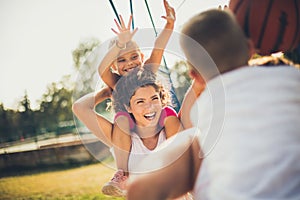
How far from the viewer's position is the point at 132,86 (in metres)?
2.33

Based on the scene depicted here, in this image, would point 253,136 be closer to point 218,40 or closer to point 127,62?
point 218,40

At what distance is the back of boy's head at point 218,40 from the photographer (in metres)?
1.17

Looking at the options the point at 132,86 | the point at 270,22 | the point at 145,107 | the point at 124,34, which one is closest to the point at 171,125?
the point at 145,107

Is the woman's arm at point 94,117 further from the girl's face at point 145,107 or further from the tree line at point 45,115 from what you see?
the tree line at point 45,115

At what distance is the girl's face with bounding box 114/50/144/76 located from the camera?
2447mm

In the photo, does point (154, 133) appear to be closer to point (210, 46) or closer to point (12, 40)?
point (210, 46)

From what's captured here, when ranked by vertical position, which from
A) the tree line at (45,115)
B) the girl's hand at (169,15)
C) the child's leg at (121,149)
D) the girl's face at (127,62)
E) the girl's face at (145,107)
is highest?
the girl's hand at (169,15)

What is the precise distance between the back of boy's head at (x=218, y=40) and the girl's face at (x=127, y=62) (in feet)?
4.07

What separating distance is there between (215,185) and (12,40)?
1066cm

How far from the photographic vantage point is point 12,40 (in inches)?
436

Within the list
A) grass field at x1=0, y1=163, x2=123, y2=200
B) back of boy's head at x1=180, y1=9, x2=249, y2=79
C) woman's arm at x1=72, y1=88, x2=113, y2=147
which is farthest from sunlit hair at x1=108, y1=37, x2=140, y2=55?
Answer: grass field at x1=0, y1=163, x2=123, y2=200

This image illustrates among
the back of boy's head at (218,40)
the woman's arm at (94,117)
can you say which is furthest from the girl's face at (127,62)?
the back of boy's head at (218,40)

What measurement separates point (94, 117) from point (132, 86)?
0.29 metres

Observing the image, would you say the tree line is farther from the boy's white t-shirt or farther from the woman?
the boy's white t-shirt
